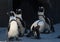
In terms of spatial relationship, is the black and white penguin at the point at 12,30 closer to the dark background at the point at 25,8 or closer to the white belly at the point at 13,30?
the white belly at the point at 13,30

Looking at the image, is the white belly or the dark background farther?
the dark background

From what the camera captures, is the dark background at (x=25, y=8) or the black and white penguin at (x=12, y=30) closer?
the black and white penguin at (x=12, y=30)

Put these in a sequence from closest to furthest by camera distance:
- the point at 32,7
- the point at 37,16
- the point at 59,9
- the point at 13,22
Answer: the point at 13,22, the point at 37,16, the point at 32,7, the point at 59,9

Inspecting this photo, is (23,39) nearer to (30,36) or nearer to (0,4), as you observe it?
(30,36)

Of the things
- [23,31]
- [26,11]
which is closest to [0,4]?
[26,11]

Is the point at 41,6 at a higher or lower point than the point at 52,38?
higher

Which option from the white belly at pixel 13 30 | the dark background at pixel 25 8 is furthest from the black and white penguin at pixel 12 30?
the dark background at pixel 25 8

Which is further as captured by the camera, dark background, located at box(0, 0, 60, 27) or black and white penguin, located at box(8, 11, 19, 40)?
dark background, located at box(0, 0, 60, 27)

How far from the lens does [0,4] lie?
15.4 meters

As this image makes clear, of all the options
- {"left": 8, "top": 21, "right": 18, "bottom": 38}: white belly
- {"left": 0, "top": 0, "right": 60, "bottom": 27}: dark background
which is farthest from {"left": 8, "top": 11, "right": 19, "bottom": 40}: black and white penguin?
{"left": 0, "top": 0, "right": 60, "bottom": 27}: dark background

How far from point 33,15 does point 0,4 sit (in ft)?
4.67

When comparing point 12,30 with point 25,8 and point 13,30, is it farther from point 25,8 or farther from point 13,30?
point 25,8

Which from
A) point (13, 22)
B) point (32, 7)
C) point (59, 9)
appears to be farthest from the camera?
point (59, 9)

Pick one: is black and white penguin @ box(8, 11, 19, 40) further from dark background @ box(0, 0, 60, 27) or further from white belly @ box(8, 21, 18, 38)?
dark background @ box(0, 0, 60, 27)
